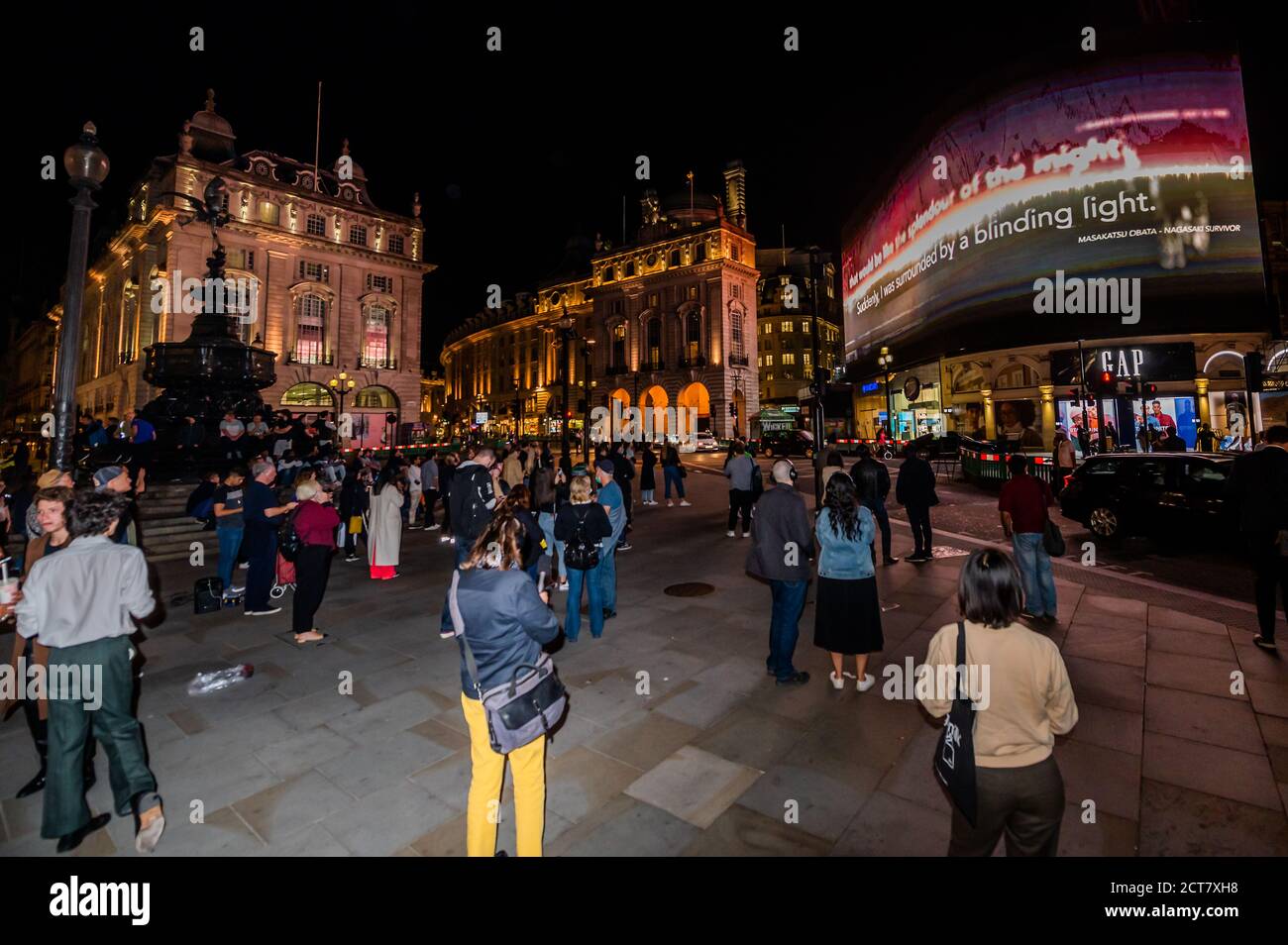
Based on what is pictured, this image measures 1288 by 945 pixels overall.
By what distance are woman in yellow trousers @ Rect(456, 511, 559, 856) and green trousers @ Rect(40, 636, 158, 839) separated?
2.20 metres

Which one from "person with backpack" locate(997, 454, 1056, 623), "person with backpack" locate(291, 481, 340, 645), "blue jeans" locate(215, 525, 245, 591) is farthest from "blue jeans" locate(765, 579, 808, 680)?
"blue jeans" locate(215, 525, 245, 591)

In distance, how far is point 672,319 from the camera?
59.7 meters

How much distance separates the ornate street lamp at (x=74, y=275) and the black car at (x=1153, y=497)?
53.6 feet

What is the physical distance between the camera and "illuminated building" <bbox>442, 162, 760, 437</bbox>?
56500mm

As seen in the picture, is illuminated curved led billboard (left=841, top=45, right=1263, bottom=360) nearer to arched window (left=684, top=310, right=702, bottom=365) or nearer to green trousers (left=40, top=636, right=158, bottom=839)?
arched window (left=684, top=310, right=702, bottom=365)

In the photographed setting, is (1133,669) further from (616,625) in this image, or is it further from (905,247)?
(905,247)

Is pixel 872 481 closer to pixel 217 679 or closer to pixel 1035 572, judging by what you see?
pixel 1035 572

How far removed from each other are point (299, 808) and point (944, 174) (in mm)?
49303

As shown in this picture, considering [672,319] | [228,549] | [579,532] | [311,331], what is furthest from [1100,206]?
[311,331]

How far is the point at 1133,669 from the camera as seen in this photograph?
5195 millimetres

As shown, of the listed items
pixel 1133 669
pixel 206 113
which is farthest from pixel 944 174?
pixel 206 113

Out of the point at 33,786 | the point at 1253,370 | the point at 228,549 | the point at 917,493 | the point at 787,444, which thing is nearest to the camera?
the point at 33,786

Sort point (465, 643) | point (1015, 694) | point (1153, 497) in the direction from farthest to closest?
point (1153, 497), point (465, 643), point (1015, 694)

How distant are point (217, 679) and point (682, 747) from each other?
15.2ft
